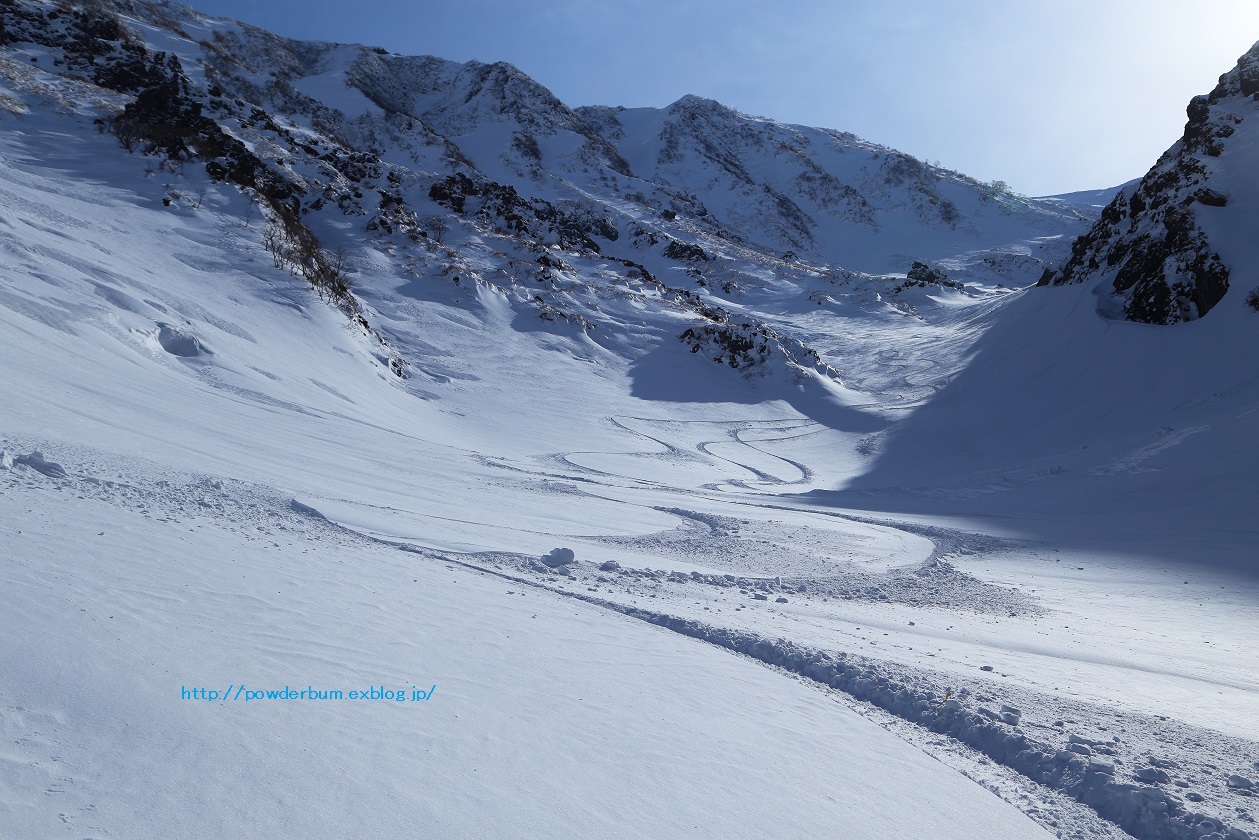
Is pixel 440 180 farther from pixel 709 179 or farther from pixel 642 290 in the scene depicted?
pixel 709 179

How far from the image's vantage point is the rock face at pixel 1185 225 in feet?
66.7

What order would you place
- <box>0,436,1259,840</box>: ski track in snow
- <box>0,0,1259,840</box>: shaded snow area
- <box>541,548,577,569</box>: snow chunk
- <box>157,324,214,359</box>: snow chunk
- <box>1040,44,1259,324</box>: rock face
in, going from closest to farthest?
1. <box>0,0,1259,840</box>: shaded snow area
2. <box>0,436,1259,840</box>: ski track in snow
3. <box>541,548,577,569</box>: snow chunk
4. <box>157,324,214,359</box>: snow chunk
5. <box>1040,44,1259,324</box>: rock face

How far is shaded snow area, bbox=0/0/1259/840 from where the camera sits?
3.09 meters

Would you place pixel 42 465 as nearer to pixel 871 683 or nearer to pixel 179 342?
pixel 871 683

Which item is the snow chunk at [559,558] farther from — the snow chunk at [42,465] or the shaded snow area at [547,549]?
the snow chunk at [42,465]

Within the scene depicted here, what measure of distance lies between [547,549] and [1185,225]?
78.1ft

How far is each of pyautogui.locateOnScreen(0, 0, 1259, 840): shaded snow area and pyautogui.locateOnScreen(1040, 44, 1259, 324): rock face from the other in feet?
3.45

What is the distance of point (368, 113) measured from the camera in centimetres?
5734

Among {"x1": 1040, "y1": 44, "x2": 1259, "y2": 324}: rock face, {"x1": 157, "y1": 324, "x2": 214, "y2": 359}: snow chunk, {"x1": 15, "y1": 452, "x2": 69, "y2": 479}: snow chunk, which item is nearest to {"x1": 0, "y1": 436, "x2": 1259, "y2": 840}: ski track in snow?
{"x1": 15, "y1": 452, "x2": 69, "y2": 479}: snow chunk

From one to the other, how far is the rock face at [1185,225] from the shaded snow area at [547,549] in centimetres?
105

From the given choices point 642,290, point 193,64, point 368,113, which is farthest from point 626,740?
point 368,113

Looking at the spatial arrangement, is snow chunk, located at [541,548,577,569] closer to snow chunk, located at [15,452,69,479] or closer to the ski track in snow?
the ski track in snow

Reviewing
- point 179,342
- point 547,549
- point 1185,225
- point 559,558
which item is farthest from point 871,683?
point 1185,225

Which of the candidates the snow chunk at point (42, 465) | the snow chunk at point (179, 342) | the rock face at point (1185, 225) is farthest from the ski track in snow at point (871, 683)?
the rock face at point (1185, 225)
